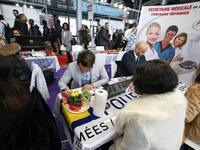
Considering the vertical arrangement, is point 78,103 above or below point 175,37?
below

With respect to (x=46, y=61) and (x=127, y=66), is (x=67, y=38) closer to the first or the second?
(x=46, y=61)

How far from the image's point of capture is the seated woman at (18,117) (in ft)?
2.13

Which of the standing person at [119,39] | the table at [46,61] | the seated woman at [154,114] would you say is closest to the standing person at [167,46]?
the seated woman at [154,114]

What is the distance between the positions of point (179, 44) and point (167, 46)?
0.18 metres

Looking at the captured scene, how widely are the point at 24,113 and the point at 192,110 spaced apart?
1.05 metres

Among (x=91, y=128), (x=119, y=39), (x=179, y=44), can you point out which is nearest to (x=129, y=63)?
(x=179, y=44)

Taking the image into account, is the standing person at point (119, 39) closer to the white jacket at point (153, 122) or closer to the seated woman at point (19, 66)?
the seated woman at point (19, 66)

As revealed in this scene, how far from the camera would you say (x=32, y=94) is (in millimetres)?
781

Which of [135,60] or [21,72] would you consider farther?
[135,60]

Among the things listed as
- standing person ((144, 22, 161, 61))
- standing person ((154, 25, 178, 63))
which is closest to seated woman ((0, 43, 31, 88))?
standing person ((144, 22, 161, 61))

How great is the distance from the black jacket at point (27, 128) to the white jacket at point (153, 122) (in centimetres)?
41

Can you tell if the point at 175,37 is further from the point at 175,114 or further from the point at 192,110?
the point at 175,114

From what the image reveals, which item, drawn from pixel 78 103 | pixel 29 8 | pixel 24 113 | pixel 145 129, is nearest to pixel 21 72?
pixel 78 103

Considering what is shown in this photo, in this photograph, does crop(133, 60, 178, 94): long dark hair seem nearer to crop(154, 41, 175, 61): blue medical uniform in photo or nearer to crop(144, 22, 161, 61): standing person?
crop(154, 41, 175, 61): blue medical uniform in photo
